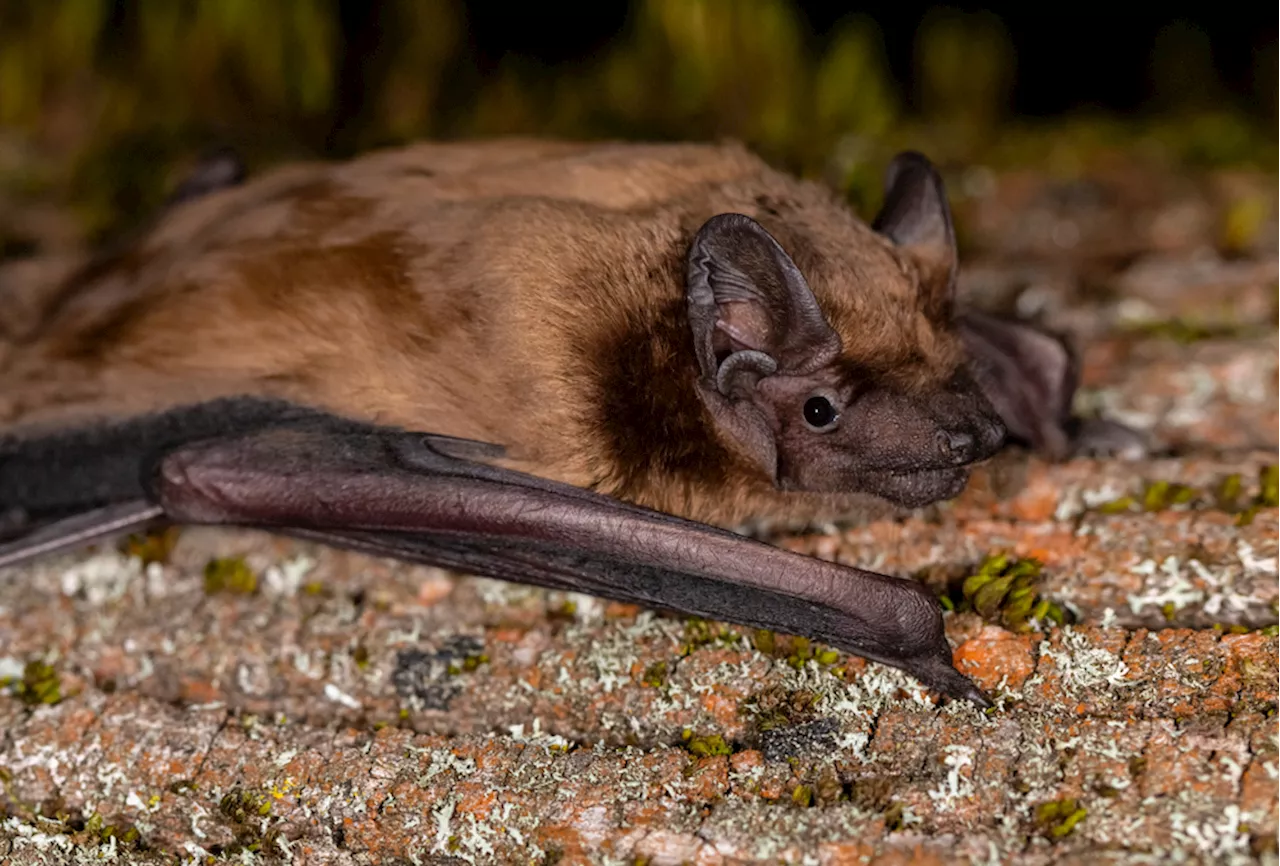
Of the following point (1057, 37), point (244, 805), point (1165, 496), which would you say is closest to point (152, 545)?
point (244, 805)

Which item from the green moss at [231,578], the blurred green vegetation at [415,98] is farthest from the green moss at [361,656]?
the blurred green vegetation at [415,98]

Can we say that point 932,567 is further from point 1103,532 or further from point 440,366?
point 440,366

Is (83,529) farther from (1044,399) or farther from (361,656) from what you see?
(1044,399)

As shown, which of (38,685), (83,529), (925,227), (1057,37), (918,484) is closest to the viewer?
(918,484)

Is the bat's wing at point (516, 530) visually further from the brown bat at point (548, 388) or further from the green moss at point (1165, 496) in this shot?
the green moss at point (1165, 496)

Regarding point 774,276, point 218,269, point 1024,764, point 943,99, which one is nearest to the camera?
point 1024,764

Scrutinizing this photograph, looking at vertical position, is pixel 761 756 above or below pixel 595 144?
below

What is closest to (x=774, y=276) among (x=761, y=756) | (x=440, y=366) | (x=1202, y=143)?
(x=440, y=366)

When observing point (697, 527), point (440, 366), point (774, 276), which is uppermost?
point (774, 276)

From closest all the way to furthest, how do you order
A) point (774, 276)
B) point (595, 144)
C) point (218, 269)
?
point (774, 276) < point (218, 269) < point (595, 144)
